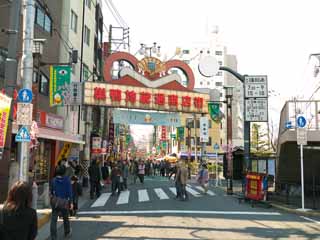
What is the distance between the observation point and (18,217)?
4434mm

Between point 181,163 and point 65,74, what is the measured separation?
791cm

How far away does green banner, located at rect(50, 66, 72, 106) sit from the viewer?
21859 mm

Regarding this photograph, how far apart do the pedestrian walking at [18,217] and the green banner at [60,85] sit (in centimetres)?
1777

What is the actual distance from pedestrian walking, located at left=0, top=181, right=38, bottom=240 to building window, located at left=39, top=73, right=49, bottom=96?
20502mm

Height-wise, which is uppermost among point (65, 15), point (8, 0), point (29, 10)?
point (65, 15)

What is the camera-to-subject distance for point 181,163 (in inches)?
756

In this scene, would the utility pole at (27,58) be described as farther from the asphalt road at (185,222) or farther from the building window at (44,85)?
the building window at (44,85)

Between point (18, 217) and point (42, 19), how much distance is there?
2218cm

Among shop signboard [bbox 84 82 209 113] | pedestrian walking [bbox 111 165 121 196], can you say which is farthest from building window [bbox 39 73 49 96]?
pedestrian walking [bbox 111 165 121 196]

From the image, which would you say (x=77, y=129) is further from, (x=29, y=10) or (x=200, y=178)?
(x=29, y=10)

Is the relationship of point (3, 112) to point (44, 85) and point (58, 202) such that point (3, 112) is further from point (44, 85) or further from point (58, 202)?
point (44, 85)

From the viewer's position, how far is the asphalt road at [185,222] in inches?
401

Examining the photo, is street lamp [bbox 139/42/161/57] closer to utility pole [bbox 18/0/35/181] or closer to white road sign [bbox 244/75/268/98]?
white road sign [bbox 244/75/268/98]

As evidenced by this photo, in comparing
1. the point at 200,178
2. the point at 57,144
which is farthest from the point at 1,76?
the point at 200,178
